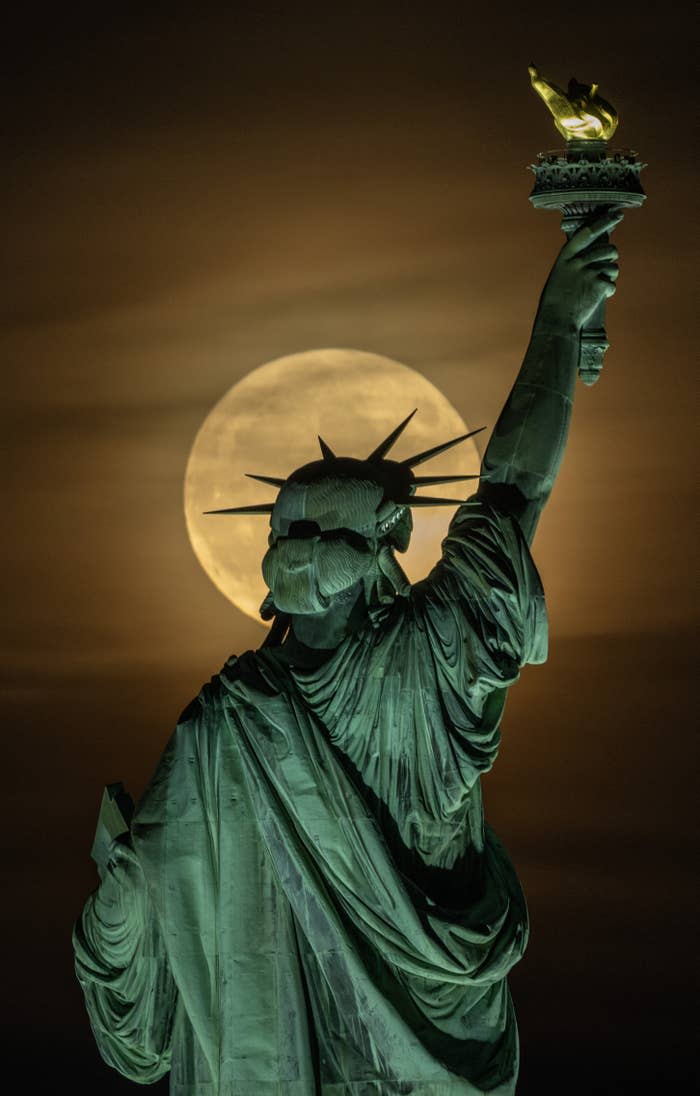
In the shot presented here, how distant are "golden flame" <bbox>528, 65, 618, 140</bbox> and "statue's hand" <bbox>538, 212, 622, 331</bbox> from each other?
303 mm

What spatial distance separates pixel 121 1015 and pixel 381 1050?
102 cm

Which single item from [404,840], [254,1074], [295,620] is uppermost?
[295,620]

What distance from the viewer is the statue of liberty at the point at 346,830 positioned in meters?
12.0

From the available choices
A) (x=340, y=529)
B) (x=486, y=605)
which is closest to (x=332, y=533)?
(x=340, y=529)

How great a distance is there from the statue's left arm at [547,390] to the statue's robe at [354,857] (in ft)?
0.55

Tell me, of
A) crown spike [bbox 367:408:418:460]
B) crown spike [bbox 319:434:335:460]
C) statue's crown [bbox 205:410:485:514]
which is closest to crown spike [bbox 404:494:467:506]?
statue's crown [bbox 205:410:485:514]

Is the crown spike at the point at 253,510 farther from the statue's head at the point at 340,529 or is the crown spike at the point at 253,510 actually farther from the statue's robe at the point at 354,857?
the statue's robe at the point at 354,857

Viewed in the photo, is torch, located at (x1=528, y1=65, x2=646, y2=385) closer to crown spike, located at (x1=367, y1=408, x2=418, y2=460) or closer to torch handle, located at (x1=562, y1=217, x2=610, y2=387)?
torch handle, located at (x1=562, y1=217, x2=610, y2=387)

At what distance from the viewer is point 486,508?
40.4 feet

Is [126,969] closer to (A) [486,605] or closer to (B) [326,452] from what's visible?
(A) [486,605]

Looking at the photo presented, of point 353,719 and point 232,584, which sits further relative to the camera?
point 232,584

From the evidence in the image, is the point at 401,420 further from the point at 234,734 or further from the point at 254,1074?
the point at 254,1074

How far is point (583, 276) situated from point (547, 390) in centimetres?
42

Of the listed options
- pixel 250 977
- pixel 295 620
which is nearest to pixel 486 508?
pixel 295 620
